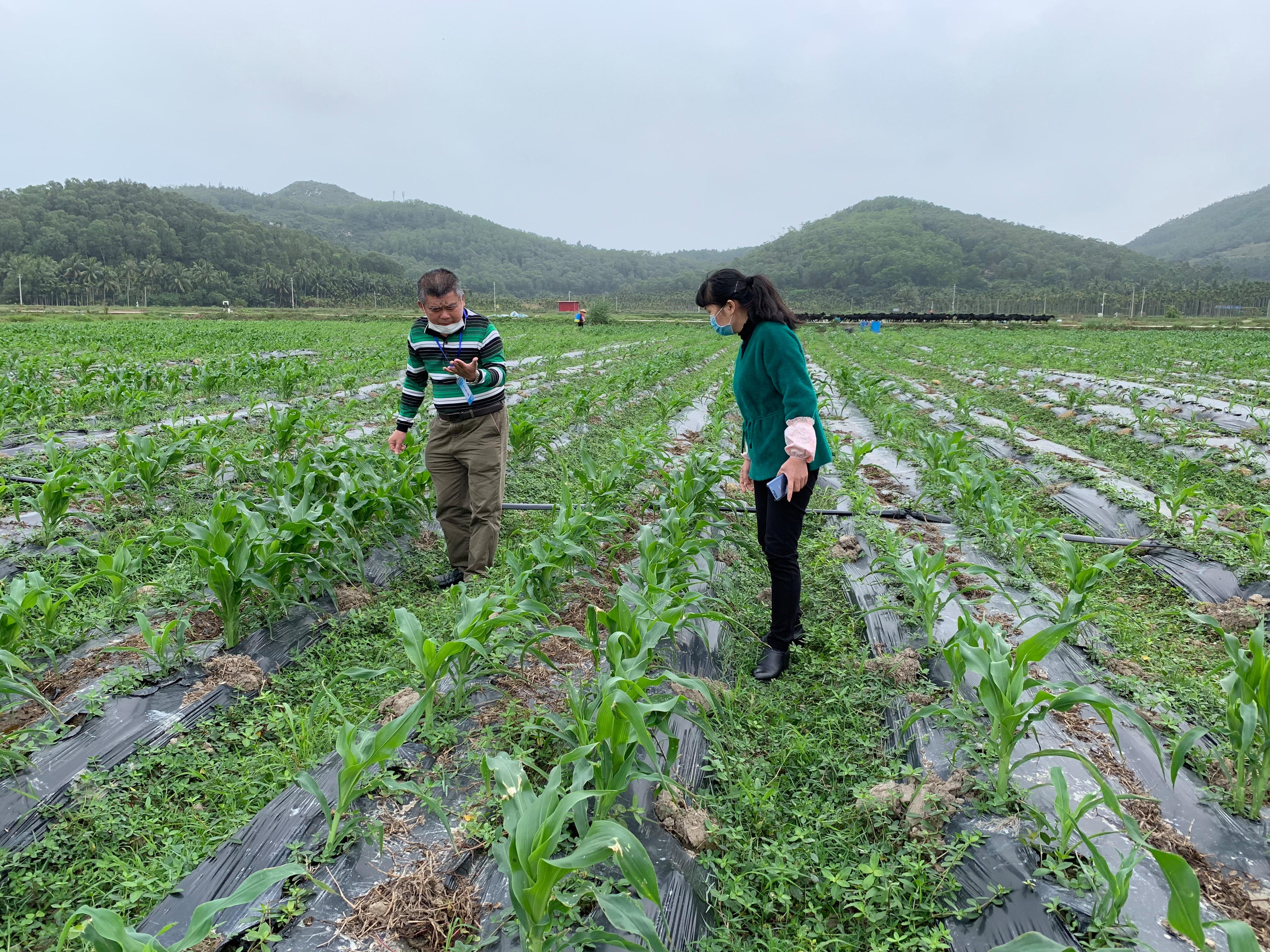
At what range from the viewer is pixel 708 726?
7.47ft

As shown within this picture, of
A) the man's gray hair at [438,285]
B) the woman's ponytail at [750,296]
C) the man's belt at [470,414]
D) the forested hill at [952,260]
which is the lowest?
the man's belt at [470,414]

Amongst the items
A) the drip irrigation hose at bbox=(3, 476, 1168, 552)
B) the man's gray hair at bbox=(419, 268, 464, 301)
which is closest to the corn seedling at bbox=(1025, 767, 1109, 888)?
the drip irrigation hose at bbox=(3, 476, 1168, 552)

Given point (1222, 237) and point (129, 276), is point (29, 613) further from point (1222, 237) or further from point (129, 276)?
point (1222, 237)

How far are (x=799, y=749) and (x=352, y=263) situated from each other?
287ft

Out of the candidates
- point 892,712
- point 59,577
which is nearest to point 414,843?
point 892,712

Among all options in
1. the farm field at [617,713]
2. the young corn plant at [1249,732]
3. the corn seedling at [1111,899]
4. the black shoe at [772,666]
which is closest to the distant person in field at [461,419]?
the farm field at [617,713]

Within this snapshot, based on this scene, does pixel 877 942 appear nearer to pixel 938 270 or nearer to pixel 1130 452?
pixel 1130 452

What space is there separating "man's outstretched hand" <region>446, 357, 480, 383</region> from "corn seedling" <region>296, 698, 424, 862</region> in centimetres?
200

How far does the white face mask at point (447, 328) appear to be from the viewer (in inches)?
148

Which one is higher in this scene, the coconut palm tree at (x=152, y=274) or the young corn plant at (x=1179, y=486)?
the coconut palm tree at (x=152, y=274)

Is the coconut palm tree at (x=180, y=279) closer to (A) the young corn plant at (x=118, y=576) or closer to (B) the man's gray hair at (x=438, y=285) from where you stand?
(A) the young corn plant at (x=118, y=576)

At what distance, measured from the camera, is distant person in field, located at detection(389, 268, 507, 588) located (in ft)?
12.3

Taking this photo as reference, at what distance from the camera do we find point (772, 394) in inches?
115

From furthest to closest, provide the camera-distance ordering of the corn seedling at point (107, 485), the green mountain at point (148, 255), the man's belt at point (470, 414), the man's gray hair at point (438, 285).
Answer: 1. the green mountain at point (148, 255)
2. the corn seedling at point (107, 485)
3. the man's belt at point (470, 414)
4. the man's gray hair at point (438, 285)
